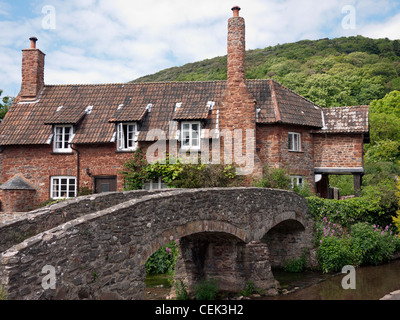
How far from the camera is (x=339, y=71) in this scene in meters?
48.0

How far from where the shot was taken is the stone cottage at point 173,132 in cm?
1992

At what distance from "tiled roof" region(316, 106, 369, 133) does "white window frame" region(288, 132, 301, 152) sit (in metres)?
1.19

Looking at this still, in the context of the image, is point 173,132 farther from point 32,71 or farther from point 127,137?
point 32,71

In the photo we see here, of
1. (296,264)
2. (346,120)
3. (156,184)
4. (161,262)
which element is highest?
Result: (346,120)

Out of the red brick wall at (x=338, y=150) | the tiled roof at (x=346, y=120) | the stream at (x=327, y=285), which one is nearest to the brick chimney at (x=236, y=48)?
the tiled roof at (x=346, y=120)

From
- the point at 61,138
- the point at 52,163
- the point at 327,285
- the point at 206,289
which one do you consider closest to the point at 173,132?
the point at 61,138

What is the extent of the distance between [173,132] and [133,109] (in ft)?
8.41

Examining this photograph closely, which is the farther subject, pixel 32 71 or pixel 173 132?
pixel 32 71

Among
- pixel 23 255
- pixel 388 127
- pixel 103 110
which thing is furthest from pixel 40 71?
pixel 388 127

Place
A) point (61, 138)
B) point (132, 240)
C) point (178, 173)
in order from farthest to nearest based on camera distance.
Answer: point (61, 138) → point (178, 173) → point (132, 240)

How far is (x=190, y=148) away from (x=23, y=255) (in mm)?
14452

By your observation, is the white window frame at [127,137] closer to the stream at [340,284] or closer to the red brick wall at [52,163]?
the red brick wall at [52,163]

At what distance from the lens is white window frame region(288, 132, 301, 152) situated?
20.8 meters
